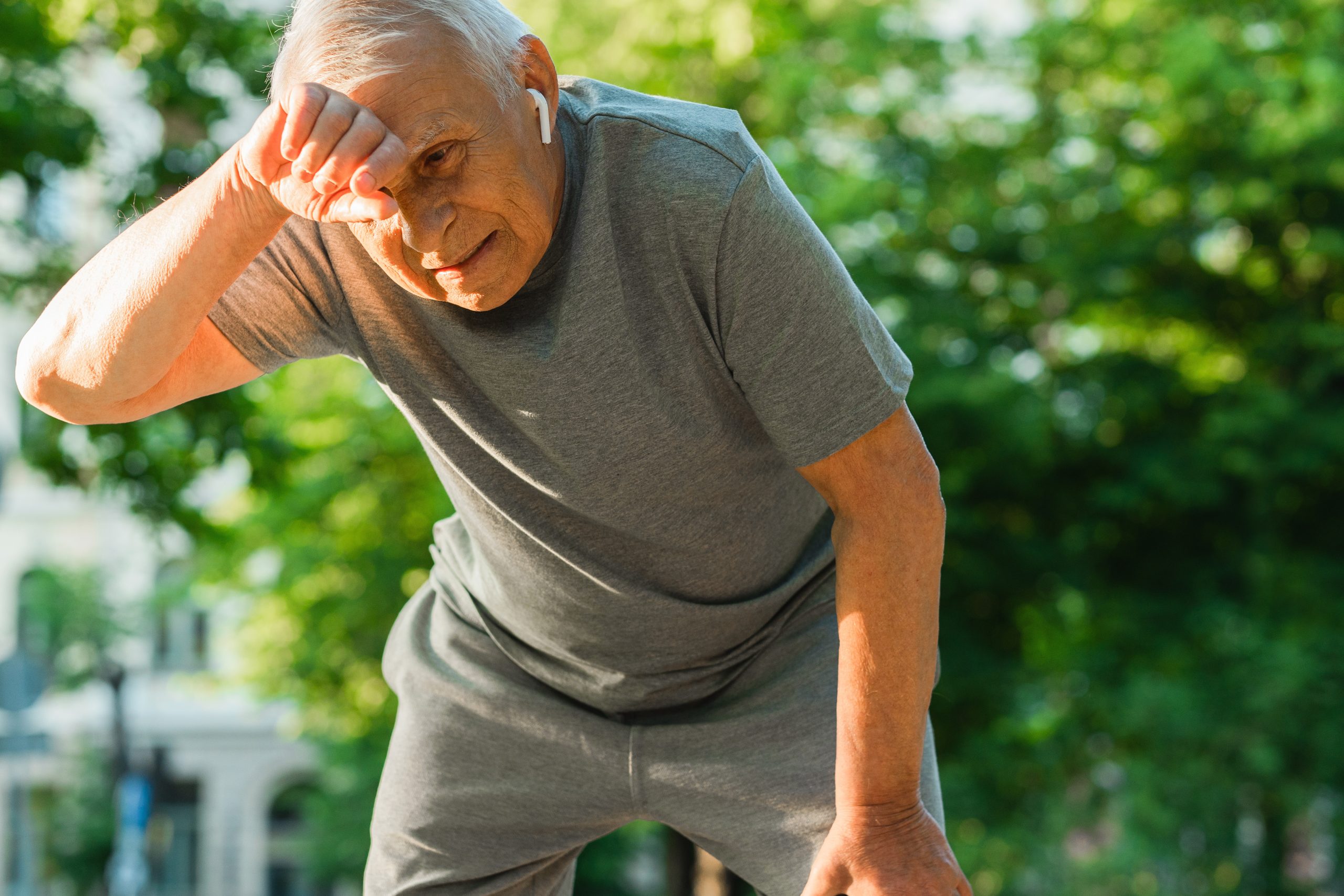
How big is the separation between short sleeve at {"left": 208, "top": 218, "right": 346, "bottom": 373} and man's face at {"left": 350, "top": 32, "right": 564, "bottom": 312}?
137mm

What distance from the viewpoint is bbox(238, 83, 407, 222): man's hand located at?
1.26 m

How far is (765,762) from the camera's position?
1.80 meters

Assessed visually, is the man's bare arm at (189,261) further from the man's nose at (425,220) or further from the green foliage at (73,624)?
the green foliage at (73,624)

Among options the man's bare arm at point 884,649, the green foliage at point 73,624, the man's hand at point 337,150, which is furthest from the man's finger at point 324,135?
the green foliage at point 73,624

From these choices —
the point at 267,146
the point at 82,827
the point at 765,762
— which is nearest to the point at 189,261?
the point at 267,146

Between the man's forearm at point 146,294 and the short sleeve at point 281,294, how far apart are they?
0.15 metres

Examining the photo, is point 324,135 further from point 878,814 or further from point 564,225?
point 878,814

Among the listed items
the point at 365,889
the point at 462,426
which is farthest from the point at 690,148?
the point at 365,889

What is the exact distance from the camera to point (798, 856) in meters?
1.79

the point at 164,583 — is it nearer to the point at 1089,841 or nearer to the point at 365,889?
the point at 1089,841

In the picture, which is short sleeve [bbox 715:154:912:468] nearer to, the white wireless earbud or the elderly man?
the elderly man

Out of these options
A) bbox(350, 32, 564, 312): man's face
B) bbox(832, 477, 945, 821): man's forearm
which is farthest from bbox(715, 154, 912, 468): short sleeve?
bbox(350, 32, 564, 312): man's face

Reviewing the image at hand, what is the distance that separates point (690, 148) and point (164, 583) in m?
15.8

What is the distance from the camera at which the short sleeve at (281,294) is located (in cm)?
168
